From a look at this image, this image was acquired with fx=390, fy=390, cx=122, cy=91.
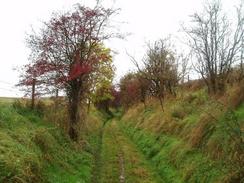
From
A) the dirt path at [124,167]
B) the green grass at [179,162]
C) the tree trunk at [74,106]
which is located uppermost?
the tree trunk at [74,106]

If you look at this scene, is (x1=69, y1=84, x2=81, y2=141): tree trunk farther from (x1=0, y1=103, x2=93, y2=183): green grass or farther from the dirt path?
(x1=0, y1=103, x2=93, y2=183): green grass

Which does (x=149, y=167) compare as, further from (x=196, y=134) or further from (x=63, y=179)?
(x=63, y=179)

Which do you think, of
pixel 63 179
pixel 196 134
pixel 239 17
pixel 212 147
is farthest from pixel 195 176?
pixel 239 17

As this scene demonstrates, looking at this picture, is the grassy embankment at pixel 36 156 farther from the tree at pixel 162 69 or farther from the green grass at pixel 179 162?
the tree at pixel 162 69

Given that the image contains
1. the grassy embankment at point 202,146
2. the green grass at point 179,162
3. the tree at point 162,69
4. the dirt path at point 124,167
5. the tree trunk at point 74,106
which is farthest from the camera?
the tree at point 162,69

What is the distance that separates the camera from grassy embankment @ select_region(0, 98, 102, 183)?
1085 cm

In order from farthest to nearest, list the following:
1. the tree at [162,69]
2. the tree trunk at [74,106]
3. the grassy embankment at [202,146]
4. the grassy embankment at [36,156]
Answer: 1. the tree at [162,69]
2. the tree trunk at [74,106]
3. the grassy embankment at [202,146]
4. the grassy embankment at [36,156]

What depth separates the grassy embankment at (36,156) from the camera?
35.6 ft

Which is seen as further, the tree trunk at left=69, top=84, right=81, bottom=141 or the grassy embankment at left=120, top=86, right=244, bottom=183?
the tree trunk at left=69, top=84, right=81, bottom=141

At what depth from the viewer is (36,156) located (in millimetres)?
13000

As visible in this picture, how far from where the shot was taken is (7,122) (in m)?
15.2

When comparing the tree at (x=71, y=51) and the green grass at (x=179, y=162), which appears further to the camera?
the tree at (x=71, y=51)

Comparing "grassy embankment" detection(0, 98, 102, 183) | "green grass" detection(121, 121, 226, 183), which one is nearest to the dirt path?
"green grass" detection(121, 121, 226, 183)

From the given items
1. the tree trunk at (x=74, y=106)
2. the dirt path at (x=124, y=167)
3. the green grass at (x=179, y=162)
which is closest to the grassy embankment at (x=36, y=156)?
the dirt path at (x=124, y=167)
